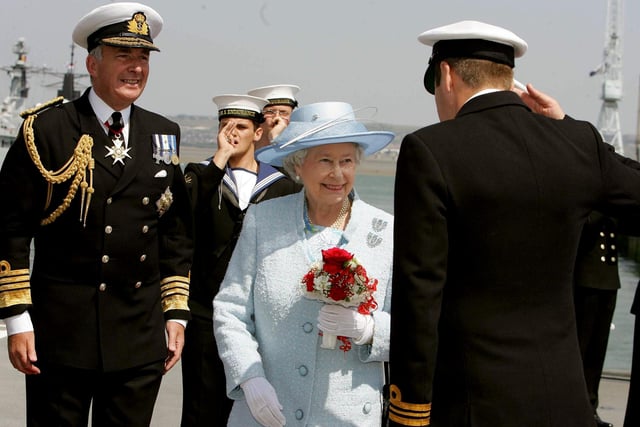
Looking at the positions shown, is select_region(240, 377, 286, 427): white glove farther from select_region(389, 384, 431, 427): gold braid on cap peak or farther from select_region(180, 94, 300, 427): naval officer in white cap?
select_region(180, 94, 300, 427): naval officer in white cap

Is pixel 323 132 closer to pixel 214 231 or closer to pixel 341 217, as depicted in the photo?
pixel 341 217

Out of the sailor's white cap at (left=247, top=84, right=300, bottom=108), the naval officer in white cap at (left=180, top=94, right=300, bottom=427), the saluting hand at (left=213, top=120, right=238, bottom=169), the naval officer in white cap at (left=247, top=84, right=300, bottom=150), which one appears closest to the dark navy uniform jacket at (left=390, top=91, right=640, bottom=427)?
the naval officer in white cap at (left=180, top=94, right=300, bottom=427)

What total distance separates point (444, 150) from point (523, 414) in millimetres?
841

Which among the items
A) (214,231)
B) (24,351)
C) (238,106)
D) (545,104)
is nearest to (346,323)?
(545,104)

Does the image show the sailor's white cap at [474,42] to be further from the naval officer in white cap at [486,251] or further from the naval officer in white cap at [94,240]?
the naval officer in white cap at [94,240]

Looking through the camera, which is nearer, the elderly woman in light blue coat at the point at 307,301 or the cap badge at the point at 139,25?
the elderly woman in light blue coat at the point at 307,301

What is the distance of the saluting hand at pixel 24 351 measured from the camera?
4078 mm

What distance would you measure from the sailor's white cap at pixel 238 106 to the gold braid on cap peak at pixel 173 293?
6.63ft

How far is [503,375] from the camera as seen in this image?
9.81ft

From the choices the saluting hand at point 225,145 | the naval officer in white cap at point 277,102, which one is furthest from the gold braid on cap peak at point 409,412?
the naval officer in white cap at point 277,102

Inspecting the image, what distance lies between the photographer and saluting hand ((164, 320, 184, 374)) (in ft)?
15.0

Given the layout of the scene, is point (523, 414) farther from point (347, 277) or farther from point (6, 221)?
point (6, 221)

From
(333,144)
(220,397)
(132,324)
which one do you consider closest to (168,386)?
(220,397)

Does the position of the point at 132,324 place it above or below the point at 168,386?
above
